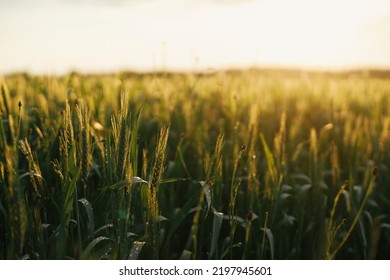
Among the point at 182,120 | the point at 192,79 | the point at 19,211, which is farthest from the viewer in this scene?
the point at 192,79

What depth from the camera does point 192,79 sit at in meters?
3.02

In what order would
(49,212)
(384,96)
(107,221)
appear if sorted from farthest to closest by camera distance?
1. (384,96)
2. (49,212)
3. (107,221)

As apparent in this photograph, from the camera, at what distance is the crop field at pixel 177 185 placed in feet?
3.74

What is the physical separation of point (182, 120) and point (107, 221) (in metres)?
1.10

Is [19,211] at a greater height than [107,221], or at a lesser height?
greater

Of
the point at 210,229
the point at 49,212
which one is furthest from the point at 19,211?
the point at 210,229

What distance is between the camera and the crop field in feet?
3.74

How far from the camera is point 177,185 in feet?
6.20

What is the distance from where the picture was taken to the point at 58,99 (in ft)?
8.36
